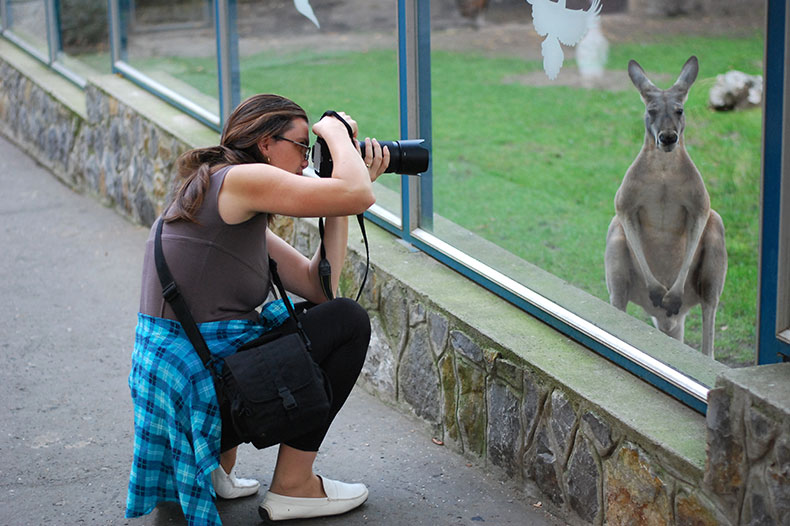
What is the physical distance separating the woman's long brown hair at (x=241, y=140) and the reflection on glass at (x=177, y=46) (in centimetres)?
288

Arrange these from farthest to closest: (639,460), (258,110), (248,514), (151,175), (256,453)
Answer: (151,175), (256,453), (248,514), (258,110), (639,460)

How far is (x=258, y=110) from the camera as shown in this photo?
3145mm

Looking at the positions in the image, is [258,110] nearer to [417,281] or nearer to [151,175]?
[417,281]

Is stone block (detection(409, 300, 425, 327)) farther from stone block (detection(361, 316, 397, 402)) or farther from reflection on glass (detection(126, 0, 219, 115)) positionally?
reflection on glass (detection(126, 0, 219, 115))

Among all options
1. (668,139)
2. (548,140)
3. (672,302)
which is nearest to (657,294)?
(672,302)

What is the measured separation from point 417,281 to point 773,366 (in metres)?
1.59

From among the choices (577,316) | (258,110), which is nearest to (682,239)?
(577,316)

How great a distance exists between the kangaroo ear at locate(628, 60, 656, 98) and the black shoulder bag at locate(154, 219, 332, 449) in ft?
4.32

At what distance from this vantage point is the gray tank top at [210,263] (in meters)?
3.00

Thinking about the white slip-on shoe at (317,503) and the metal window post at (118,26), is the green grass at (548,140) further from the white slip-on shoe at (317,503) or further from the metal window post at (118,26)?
the white slip-on shoe at (317,503)

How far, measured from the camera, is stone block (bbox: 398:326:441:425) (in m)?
Answer: 3.84

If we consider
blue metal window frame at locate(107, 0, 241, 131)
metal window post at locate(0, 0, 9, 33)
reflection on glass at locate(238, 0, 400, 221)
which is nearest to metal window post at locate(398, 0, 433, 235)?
reflection on glass at locate(238, 0, 400, 221)

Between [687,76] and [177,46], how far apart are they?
13.6 feet

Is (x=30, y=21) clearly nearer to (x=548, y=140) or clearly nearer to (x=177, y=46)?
(x=177, y=46)
